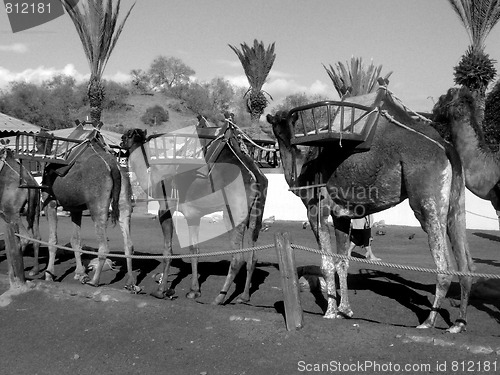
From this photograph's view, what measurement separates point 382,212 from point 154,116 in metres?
39.0

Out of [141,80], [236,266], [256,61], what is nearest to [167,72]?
[141,80]

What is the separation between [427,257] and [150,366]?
8.86 m

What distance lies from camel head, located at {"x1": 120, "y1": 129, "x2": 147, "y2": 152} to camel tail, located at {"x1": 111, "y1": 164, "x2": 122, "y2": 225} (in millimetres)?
723

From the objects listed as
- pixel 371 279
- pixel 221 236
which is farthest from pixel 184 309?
pixel 221 236

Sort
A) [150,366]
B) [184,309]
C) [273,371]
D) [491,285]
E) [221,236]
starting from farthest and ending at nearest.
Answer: [221,236] → [491,285] → [184,309] → [150,366] → [273,371]

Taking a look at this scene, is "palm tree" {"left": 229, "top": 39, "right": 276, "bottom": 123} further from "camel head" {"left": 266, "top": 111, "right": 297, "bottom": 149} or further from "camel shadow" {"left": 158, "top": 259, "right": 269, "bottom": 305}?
"camel head" {"left": 266, "top": 111, "right": 297, "bottom": 149}

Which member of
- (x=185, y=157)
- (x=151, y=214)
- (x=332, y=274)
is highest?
(x=185, y=157)

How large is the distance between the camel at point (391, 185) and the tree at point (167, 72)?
212ft

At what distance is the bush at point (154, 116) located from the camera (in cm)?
5512

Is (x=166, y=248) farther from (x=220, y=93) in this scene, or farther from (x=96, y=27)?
(x=220, y=93)

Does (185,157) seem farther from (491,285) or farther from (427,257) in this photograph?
(427,257)

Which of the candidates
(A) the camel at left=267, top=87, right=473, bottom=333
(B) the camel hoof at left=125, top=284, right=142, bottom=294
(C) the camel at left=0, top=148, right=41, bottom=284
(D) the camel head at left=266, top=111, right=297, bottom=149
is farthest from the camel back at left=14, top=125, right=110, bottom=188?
(A) the camel at left=267, top=87, right=473, bottom=333

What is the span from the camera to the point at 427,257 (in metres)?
13.1

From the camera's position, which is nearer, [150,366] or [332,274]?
[150,366]
